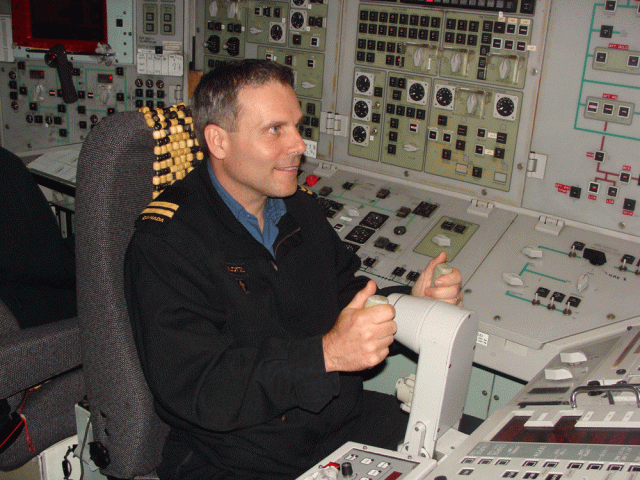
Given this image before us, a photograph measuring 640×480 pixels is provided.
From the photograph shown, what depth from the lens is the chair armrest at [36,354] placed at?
1.81 metres

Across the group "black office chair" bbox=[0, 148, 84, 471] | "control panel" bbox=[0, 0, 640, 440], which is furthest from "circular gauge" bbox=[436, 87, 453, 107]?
"black office chair" bbox=[0, 148, 84, 471]

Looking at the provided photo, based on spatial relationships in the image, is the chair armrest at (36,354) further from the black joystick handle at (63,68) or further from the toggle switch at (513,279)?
the black joystick handle at (63,68)

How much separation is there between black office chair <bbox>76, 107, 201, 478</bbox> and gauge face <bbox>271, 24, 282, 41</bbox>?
1.68 metres

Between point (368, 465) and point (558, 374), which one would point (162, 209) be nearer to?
point (368, 465)

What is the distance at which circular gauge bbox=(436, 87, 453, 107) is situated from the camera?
8.91 feet

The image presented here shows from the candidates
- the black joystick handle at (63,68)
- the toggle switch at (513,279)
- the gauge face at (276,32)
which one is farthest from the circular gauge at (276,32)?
the toggle switch at (513,279)

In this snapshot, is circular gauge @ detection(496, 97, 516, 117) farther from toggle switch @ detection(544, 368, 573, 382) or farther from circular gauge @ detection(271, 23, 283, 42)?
toggle switch @ detection(544, 368, 573, 382)

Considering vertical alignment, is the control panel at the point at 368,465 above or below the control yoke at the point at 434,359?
below

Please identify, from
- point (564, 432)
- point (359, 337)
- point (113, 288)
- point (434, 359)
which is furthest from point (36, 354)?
point (564, 432)

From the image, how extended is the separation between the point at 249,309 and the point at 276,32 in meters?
1.93

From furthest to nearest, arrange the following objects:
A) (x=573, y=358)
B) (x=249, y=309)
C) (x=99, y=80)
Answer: (x=99, y=80)
(x=573, y=358)
(x=249, y=309)

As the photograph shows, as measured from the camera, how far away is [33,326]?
218cm

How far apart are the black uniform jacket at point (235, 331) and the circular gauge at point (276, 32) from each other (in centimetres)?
150

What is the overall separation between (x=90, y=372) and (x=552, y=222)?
1.86 metres
